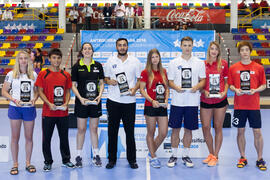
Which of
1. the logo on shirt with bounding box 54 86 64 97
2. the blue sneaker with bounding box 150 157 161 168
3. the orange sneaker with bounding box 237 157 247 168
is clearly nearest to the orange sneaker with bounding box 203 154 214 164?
the orange sneaker with bounding box 237 157 247 168

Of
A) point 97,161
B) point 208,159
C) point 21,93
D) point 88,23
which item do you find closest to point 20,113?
point 21,93

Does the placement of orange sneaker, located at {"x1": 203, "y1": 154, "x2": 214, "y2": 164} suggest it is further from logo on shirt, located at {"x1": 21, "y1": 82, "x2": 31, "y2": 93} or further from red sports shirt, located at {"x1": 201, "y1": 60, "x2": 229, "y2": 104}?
logo on shirt, located at {"x1": 21, "y1": 82, "x2": 31, "y2": 93}

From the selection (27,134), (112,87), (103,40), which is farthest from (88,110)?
(103,40)

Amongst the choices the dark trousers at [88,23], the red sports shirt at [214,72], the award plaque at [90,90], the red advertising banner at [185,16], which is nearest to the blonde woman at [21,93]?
the award plaque at [90,90]

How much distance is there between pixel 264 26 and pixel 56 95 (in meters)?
16.2

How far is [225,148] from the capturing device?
6.36 metres

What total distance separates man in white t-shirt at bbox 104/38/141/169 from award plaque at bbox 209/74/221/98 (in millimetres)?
1022

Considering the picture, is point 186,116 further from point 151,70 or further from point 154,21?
point 154,21

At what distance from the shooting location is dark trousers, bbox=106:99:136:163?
5.10 meters

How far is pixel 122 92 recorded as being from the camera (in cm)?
501

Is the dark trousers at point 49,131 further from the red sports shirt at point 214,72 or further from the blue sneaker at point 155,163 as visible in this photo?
A: the red sports shirt at point 214,72

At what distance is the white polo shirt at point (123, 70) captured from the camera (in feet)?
16.7

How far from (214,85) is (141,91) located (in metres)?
1.02

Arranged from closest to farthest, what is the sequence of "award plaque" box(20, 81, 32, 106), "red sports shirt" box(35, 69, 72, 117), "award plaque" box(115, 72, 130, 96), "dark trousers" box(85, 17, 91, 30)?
1. "award plaque" box(20, 81, 32, 106)
2. "red sports shirt" box(35, 69, 72, 117)
3. "award plaque" box(115, 72, 130, 96)
4. "dark trousers" box(85, 17, 91, 30)
